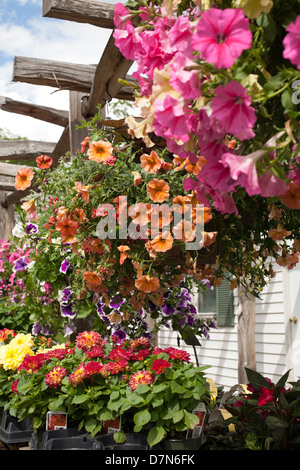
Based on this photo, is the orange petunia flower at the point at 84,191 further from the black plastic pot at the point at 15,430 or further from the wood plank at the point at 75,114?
the wood plank at the point at 75,114

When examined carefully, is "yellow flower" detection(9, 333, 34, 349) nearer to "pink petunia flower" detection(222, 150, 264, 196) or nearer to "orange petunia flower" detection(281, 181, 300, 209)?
"orange petunia flower" detection(281, 181, 300, 209)

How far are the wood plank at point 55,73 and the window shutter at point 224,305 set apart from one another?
13.0 ft

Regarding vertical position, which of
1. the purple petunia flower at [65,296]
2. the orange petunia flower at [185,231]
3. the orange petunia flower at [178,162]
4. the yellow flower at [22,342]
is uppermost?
the orange petunia flower at [178,162]

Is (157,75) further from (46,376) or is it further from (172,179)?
(46,376)

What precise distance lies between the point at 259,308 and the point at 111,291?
4.48 meters

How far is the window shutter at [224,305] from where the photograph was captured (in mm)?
6645

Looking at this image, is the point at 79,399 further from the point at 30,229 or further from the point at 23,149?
the point at 23,149

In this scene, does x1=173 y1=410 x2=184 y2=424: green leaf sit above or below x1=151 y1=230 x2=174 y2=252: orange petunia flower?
below

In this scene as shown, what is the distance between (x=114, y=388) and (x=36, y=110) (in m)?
3.09

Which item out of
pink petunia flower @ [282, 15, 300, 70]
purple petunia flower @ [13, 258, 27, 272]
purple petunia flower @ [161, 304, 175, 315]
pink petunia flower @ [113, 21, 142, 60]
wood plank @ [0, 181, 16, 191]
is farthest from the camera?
wood plank @ [0, 181, 16, 191]

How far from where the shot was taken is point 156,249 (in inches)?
56.3

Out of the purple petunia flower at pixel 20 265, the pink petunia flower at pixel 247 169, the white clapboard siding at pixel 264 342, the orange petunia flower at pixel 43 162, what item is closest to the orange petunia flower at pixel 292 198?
the pink petunia flower at pixel 247 169

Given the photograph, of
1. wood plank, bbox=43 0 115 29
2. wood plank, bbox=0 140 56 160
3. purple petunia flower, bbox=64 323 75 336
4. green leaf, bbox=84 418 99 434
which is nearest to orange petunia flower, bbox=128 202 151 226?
green leaf, bbox=84 418 99 434

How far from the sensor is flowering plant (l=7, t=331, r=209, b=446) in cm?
170
